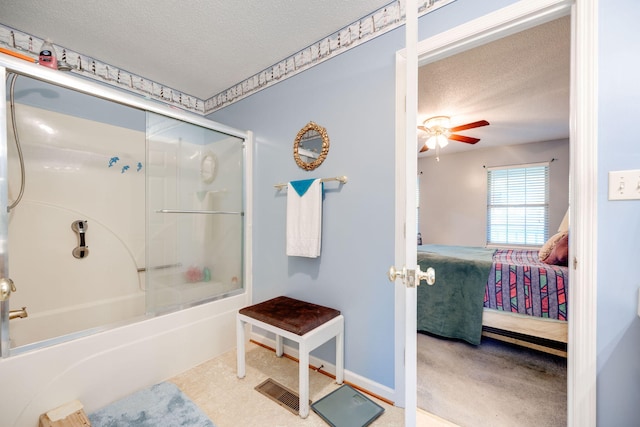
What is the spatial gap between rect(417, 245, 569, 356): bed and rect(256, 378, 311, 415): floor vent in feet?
4.76

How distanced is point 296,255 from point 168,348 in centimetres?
105

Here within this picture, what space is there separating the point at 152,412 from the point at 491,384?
6.89 ft

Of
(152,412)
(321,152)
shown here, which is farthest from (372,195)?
(152,412)

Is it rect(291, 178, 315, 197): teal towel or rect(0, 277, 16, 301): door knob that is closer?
rect(0, 277, 16, 301): door knob

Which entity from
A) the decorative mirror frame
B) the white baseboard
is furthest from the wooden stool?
the decorative mirror frame

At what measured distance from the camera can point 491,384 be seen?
178 centimetres

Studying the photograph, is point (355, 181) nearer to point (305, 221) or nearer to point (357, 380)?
point (305, 221)

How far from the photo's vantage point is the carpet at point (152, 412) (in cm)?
138

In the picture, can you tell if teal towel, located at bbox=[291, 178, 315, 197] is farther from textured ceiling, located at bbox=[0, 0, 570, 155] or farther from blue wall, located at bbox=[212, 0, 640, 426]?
textured ceiling, located at bbox=[0, 0, 570, 155]

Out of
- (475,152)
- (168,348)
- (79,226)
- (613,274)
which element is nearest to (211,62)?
(79,226)

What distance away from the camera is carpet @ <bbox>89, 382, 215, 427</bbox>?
138cm

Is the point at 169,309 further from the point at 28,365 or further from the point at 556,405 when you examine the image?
the point at 556,405

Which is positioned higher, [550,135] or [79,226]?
[550,135]

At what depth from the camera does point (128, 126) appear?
2.31 m
